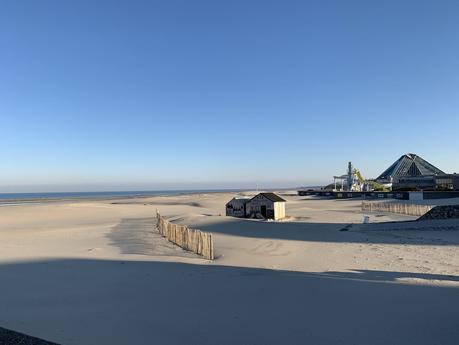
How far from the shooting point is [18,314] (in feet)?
27.5

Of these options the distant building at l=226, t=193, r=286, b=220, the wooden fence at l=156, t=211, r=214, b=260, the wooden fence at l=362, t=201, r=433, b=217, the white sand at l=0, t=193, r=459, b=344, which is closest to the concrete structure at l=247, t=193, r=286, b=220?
the distant building at l=226, t=193, r=286, b=220

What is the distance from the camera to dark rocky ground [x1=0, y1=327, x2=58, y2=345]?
5980mm

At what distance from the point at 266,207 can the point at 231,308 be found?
28029 millimetres

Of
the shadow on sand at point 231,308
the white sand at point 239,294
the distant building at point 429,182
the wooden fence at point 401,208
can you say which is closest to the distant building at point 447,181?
the distant building at point 429,182

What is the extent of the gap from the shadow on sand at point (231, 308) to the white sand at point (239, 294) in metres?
0.02

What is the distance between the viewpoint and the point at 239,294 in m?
9.68

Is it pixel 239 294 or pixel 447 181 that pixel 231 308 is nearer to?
pixel 239 294

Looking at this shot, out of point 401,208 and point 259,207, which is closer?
point 259,207

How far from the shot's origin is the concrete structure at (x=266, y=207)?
119 feet

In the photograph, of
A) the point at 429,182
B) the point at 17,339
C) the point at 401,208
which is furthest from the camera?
the point at 429,182

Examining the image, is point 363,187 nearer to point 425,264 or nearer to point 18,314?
point 425,264

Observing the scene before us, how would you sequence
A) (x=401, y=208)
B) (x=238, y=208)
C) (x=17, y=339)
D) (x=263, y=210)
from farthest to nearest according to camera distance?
(x=401, y=208), (x=238, y=208), (x=263, y=210), (x=17, y=339)

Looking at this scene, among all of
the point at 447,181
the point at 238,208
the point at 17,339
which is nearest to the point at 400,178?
the point at 447,181

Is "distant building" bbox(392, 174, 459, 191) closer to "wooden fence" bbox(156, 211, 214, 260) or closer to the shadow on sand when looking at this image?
"wooden fence" bbox(156, 211, 214, 260)
